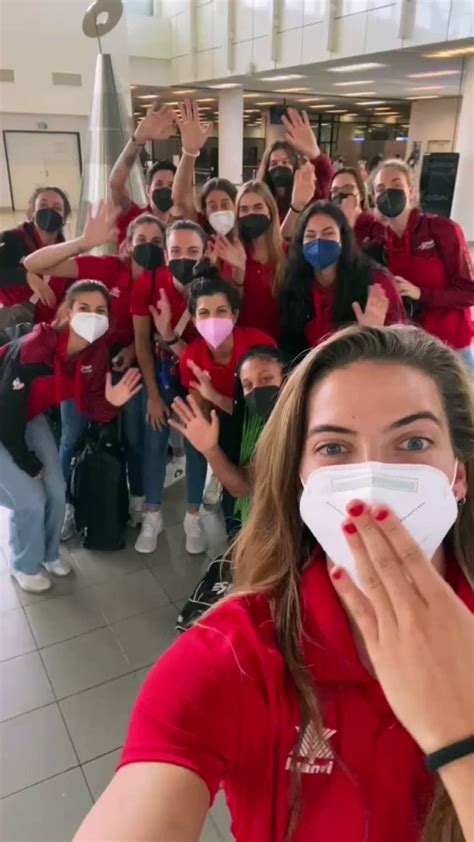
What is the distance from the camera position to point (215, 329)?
244 centimetres

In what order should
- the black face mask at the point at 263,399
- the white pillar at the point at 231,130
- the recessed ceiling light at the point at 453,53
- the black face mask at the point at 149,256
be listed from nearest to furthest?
the black face mask at the point at 263,399
the black face mask at the point at 149,256
the recessed ceiling light at the point at 453,53
the white pillar at the point at 231,130

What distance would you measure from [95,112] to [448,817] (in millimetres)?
5574

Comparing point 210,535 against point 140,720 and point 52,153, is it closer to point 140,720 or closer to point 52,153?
point 140,720

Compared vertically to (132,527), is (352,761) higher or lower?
higher

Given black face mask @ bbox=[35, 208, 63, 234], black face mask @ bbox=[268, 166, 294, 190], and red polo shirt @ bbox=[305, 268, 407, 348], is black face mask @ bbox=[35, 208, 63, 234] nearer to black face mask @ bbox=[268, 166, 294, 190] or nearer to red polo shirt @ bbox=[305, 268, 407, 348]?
black face mask @ bbox=[268, 166, 294, 190]

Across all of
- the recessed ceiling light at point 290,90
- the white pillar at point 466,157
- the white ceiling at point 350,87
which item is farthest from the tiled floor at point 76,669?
the recessed ceiling light at point 290,90

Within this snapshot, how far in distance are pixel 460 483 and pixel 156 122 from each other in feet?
10.5

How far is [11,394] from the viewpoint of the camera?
236cm

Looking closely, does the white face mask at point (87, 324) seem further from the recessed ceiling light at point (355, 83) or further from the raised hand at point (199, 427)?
the recessed ceiling light at point (355, 83)

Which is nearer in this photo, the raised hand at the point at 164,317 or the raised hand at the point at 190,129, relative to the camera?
the raised hand at the point at 164,317

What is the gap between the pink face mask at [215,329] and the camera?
244cm

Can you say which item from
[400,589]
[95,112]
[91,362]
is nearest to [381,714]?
[400,589]

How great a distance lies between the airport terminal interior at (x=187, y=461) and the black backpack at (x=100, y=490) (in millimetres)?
11

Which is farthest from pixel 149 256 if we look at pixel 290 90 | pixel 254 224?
pixel 290 90
